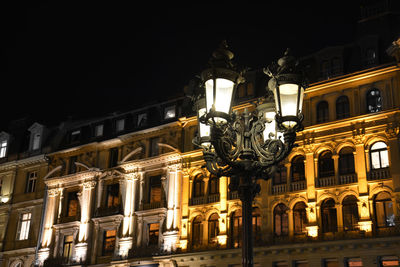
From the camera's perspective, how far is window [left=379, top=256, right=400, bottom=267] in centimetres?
2488

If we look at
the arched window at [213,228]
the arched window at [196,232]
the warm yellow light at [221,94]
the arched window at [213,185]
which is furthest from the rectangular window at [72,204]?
the warm yellow light at [221,94]

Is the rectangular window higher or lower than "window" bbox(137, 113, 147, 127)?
lower

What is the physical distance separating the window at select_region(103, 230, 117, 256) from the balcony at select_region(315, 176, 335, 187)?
14789mm

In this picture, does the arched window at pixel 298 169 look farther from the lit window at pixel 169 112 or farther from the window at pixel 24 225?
the window at pixel 24 225

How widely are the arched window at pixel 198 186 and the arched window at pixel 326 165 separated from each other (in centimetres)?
796

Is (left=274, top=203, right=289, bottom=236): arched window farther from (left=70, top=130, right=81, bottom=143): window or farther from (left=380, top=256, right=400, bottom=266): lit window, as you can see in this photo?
(left=70, top=130, right=81, bottom=143): window

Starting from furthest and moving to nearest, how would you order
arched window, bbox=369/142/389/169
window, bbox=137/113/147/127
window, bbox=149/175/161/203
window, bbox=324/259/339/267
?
window, bbox=137/113/147/127, window, bbox=149/175/161/203, arched window, bbox=369/142/389/169, window, bbox=324/259/339/267

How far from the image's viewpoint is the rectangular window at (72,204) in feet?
125

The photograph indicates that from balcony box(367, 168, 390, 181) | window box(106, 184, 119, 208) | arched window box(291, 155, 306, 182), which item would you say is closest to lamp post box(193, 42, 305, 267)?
balcony box(367, 168, 390, 181)

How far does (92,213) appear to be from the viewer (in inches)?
1444

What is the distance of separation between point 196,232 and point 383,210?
1153 cm

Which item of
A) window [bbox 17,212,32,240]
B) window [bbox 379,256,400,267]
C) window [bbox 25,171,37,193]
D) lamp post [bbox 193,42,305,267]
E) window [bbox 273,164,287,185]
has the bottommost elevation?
window [bbox 379,256,400,267]

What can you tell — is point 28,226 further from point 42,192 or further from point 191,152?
point 191,152

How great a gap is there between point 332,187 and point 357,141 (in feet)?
9.28
